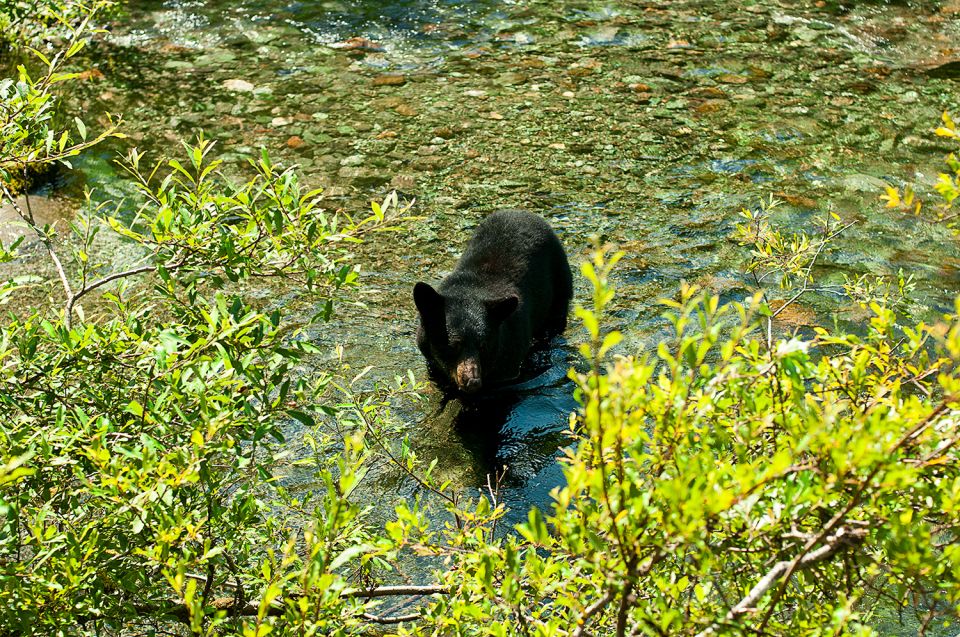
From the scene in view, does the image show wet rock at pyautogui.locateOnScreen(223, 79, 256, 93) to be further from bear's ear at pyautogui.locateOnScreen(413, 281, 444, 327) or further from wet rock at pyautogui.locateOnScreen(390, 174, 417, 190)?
bear's ear at pyautogui.locateOnScreen(413, 281, 444, 327)

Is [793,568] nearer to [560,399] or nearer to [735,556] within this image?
[735,556]

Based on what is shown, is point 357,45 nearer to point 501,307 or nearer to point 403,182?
point 403,182

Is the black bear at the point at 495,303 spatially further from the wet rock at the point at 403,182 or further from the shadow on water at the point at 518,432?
the wet rock at the point at 403,182

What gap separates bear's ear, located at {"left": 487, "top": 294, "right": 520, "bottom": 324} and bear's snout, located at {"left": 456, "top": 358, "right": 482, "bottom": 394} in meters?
0.36

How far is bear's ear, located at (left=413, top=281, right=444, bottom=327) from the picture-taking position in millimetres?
5875

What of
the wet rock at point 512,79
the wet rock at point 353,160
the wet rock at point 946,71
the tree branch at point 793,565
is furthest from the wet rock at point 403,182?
the tree branch at point 793,565

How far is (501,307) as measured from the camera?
6023 millimetres

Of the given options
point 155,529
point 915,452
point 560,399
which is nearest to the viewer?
point 915,452

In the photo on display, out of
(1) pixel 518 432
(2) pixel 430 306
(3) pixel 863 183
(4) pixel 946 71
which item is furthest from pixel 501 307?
(4) pixel 946 71

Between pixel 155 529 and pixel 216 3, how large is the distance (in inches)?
460

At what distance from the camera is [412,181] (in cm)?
892

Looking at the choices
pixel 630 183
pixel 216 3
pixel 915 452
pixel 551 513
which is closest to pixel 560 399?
pixel 551 513

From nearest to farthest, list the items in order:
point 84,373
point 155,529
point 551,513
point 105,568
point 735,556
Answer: point 735,556 < point 155,529 < point 105,568 < point 84,373 < point 551,513

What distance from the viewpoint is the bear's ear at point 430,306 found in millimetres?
5875
